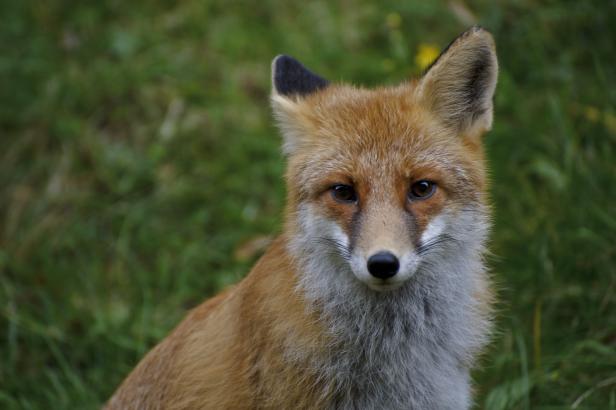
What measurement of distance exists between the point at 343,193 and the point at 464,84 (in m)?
0.82

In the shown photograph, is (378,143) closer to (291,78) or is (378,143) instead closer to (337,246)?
(337,246)

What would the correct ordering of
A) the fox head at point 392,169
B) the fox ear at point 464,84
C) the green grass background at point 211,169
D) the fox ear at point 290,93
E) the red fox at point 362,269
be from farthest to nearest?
the green grass background at point 211,169 → the fox ear at point 290,93 → the fox ear at point 464,84 → the red fox at point 362,269 → the fox head at point 392,169

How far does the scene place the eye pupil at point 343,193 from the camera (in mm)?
3334

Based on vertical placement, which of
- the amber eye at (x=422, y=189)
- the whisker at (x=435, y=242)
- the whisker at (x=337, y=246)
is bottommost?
the whisker at (x=435, y=242)

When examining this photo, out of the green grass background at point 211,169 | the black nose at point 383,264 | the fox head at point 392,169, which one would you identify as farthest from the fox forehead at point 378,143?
the green grass background at point 211,169

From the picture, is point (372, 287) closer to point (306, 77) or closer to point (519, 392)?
point (306, 77)

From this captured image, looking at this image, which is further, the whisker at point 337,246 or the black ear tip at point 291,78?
the black ear tip at point 291,78

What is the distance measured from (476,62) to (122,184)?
3.91 metres

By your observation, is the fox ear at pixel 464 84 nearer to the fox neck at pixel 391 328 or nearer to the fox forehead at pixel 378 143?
the fox forehead at pixel 378 143

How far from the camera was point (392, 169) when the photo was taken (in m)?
3.29

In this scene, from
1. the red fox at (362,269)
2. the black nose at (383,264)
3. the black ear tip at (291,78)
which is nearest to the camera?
the black nose at (383,264)

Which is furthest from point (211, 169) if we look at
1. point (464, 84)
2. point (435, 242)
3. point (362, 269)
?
point (362, 269)

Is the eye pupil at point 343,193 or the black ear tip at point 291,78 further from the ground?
the black ear tip at point 291,78

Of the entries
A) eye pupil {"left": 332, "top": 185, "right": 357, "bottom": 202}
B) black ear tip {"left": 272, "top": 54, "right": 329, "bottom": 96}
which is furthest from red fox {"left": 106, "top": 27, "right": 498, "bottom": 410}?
black ear tip {"left": 272, "top": 54, "right": 329, "bottom": 96}
